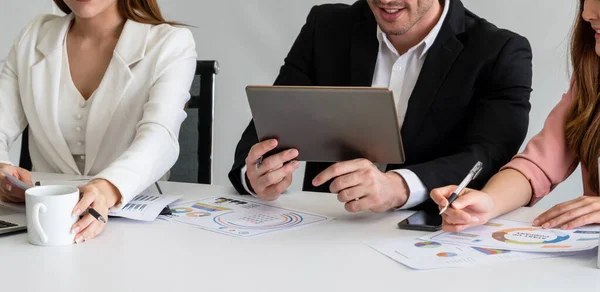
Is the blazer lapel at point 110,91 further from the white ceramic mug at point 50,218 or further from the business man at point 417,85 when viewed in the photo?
the white ceramic mug at point 50,218

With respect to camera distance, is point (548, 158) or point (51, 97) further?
point (51, 97)

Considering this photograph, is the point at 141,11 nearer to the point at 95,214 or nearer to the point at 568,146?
the point at 95,214

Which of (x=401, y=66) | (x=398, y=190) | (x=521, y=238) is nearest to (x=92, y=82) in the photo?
(x=401, y=66)

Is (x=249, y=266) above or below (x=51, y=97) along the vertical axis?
below

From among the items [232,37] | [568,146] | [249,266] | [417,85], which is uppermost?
[232,37]

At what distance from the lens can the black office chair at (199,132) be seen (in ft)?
6.33

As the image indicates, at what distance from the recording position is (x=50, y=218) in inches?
45.7

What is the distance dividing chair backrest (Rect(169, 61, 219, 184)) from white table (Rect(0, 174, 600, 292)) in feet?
2.18

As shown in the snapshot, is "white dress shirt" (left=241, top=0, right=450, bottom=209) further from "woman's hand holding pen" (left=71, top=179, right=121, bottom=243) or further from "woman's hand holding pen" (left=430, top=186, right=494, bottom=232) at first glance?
"woman's hand holding pen" (left=71, top=179, right=121, bottom=243)

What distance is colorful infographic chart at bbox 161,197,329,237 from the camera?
4.14 ft

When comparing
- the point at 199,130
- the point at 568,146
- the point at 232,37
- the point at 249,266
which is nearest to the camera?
the point at 249,266

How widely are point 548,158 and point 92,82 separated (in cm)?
110

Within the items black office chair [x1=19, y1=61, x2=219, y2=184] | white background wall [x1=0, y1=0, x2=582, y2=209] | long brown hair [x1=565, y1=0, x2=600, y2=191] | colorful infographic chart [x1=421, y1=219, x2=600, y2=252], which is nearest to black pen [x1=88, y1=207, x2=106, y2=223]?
colorful infographic chart [x1=421, y1=219, x2=600, y2=252]

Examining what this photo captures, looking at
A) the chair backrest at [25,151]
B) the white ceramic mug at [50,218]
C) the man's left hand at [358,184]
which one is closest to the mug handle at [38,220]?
the white ceramic mug at [50,218]
